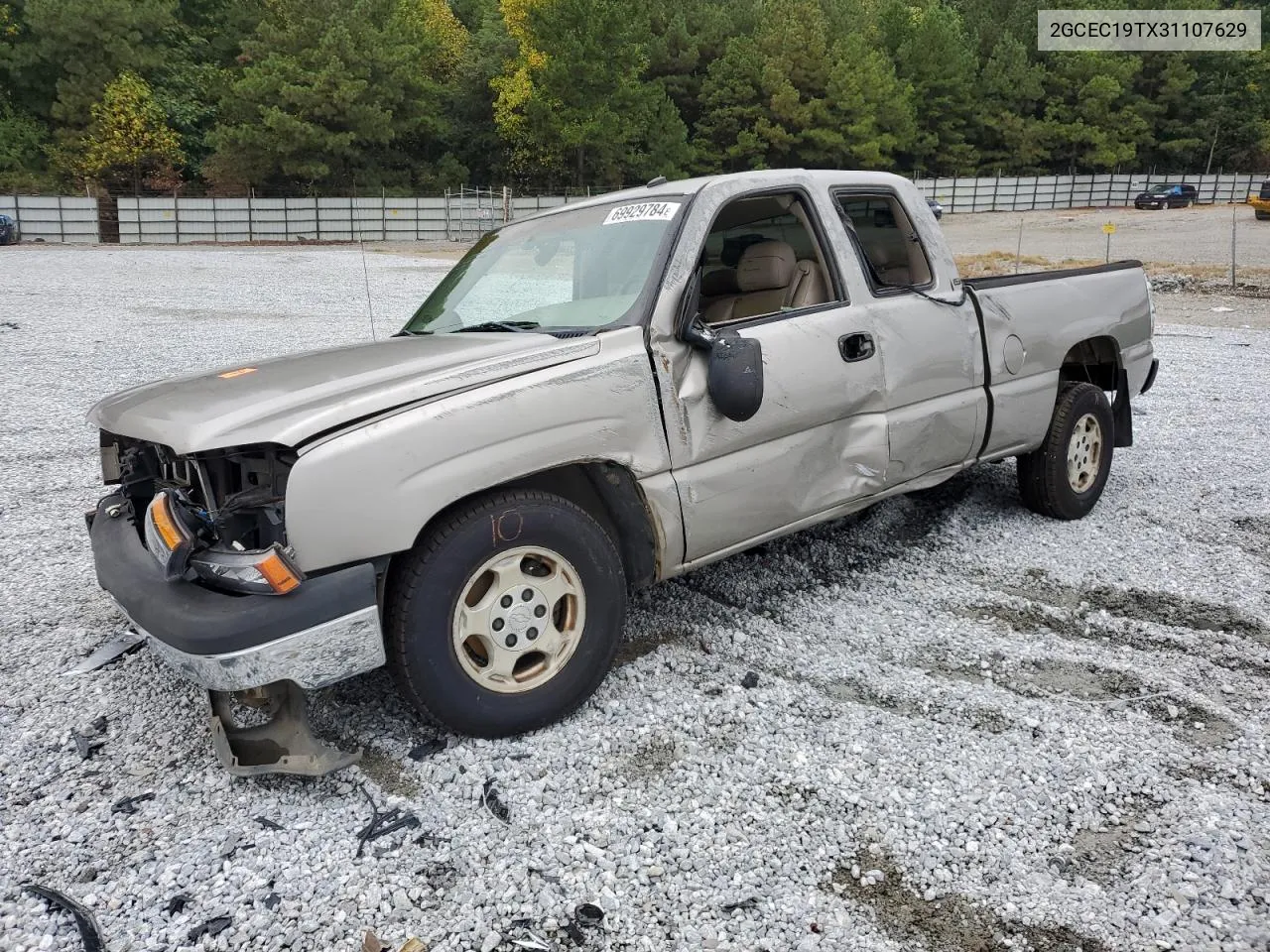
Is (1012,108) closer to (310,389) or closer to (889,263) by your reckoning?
(889,263)

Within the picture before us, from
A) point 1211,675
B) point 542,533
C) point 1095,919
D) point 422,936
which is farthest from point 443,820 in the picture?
point 1211,675

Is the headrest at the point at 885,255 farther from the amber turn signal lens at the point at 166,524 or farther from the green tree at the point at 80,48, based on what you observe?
the green tree at the point at 80,48

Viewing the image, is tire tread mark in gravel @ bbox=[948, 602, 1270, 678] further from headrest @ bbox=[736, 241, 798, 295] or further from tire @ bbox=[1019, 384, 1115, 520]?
headrest @ bbox=[736, 241, 798, 295]

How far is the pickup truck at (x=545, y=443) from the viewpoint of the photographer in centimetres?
259

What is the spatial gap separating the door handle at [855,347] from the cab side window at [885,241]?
295mm

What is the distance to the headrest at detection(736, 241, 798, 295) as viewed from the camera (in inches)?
155

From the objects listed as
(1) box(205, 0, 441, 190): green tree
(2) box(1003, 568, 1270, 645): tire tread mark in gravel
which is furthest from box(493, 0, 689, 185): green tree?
(2) box(1003, 568, 1270, 645): tire tread mark in gravel

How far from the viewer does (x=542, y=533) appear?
113 inches

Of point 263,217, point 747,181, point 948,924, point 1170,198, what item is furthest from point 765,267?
point 1170,198

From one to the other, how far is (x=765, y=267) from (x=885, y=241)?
0.69 meters

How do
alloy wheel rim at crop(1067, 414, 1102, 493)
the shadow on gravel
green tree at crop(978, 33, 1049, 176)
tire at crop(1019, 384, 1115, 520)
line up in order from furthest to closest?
green tree at crop(978, 33, 1049, 176)
alloy wheel rim at crop(1067, 414, 1102, 493)
tire at crop(1019, 384, 1115, 520)
the shadow on gravel

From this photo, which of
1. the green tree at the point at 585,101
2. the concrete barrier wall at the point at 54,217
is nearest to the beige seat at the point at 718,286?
the concrete barrier wall at the point at 54,217

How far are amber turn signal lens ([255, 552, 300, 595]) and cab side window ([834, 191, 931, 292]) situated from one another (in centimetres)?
268

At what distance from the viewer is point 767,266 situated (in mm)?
3965
